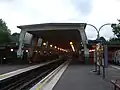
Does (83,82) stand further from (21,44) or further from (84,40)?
(21,44)

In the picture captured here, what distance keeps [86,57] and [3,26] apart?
331 ft

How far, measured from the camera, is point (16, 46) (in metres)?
68.2

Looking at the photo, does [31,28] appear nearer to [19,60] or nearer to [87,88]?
[19,60]

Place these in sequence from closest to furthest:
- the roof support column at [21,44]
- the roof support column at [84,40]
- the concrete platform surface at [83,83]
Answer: the concrete platform surface at [83,83] < the roof support column at [84,40] < the roof support column at [21,44]

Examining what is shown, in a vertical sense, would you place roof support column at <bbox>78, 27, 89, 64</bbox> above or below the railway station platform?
above

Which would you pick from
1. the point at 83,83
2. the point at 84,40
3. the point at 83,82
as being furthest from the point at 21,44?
the point at 83,83

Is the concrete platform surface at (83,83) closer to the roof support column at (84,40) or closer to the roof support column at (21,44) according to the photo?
the roof support column at (84,40)

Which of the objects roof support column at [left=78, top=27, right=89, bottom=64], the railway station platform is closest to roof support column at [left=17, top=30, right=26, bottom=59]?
roof support column at [left=78, top=27, right=89, bottom=64]

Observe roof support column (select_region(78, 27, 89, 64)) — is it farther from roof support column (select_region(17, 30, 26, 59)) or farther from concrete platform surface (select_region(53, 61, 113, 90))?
concrete platform surface (select_region(53, 61, 113, 90))

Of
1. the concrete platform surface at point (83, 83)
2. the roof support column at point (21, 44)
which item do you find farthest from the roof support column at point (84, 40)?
the concrete platform surface at point (83, 83)

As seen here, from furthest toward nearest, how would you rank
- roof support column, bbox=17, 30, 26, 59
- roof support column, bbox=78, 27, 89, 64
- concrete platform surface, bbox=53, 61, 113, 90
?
roof support column, bbox=17, 30, 26, 59
roof support column, bbox=78, 27, 89, 64
concrete platform surface, bbox=53, 61, 113, 90

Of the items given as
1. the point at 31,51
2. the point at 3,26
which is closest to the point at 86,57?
the point at 31,51

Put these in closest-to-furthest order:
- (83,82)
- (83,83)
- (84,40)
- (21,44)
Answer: (83,83), (83,82), (84,40), (21,44)

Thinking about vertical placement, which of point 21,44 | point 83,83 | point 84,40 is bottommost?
point 83,83
